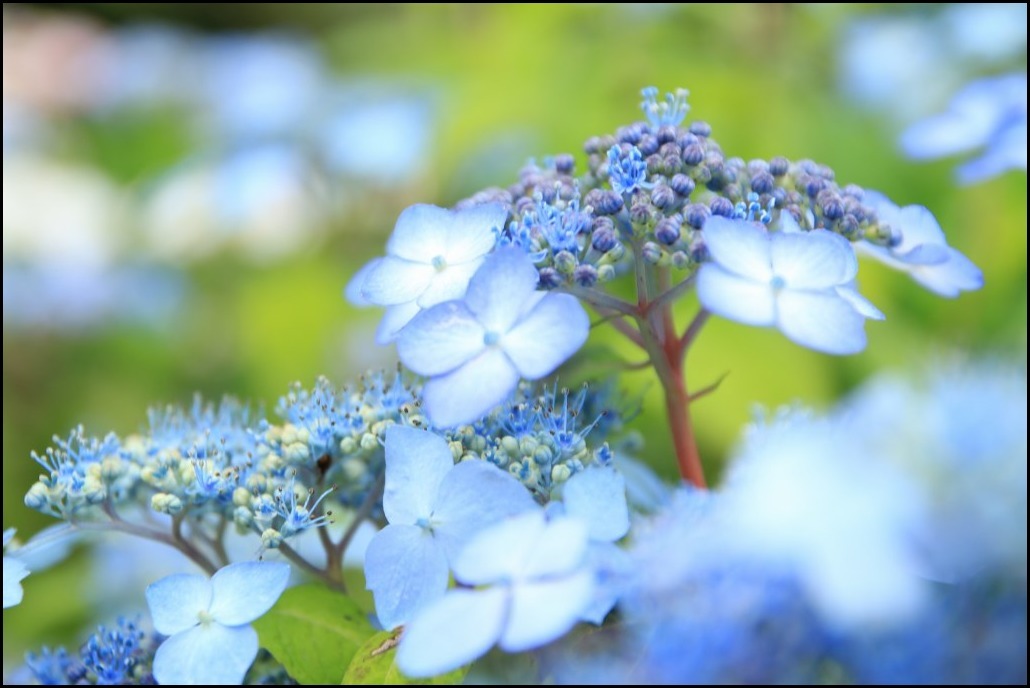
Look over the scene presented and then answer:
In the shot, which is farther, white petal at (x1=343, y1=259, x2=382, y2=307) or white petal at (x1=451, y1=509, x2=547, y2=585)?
white petal at (x1=343, y1=259, x2=382, y2=307)

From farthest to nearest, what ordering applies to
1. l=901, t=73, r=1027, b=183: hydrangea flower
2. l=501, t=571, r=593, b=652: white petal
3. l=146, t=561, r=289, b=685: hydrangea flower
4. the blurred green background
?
the blurred green background
l=901, t=73, r=1027, b=183: hydrangea flower
l=146, t=561, r=289, b=685: hydrangea flower
l=501, t=571, r=593, b=652: white petal

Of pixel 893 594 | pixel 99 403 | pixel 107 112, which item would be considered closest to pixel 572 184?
pixel 893 594

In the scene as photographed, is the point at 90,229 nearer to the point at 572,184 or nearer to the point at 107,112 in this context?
the point at 107,112

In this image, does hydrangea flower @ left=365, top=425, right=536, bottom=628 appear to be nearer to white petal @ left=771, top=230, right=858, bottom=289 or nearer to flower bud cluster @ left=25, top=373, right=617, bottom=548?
flower bud cluster @ left=25, top=373, right=617, bottom=548

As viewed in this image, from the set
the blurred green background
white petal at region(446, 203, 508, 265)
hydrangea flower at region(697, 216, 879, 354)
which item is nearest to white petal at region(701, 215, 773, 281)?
hydrangea flower at region(697, 216, 879, 354)

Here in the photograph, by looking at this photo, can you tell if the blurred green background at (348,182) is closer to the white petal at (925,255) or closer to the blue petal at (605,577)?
the white petal at (925,255)

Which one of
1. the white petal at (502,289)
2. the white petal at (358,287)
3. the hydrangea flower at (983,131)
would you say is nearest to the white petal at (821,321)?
the white petal at (502,289)
